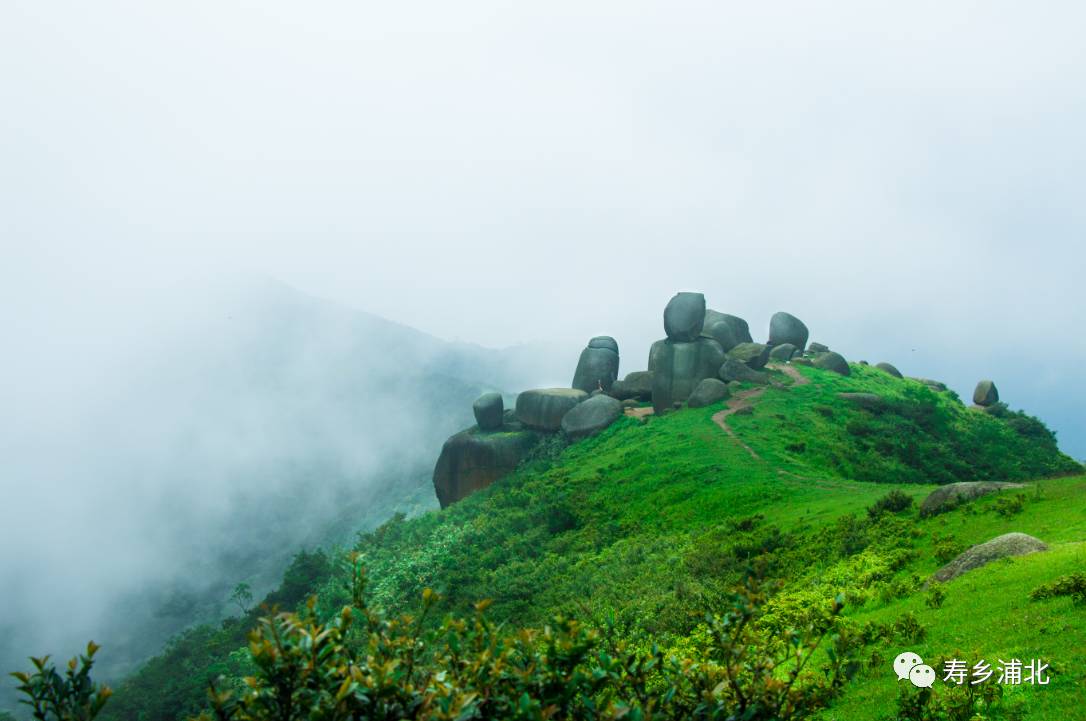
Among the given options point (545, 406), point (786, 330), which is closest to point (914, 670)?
point (545, 406)

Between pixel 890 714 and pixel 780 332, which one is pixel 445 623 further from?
pixel 780 332

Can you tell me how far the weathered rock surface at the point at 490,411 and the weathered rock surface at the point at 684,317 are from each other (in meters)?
11.2

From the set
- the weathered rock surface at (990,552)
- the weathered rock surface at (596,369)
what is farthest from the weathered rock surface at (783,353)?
the weathered rock surface at (990,552)

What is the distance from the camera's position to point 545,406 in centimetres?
4488

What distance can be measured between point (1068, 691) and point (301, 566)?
4263 cm

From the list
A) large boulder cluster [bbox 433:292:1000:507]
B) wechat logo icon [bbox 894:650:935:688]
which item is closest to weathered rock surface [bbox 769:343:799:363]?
large boulder cluster [bbox 433:292:1000:507]

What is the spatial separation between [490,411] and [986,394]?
102 feet

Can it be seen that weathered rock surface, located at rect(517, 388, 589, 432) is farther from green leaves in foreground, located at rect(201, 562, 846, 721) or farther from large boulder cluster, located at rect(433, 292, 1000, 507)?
green leaves in foreground, located at rect(201, 562, 846, 721)

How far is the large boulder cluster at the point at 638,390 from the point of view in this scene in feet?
139

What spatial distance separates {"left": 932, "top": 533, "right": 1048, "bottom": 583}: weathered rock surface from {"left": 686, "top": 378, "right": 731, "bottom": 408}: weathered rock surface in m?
26.2

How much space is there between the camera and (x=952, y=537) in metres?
16.0

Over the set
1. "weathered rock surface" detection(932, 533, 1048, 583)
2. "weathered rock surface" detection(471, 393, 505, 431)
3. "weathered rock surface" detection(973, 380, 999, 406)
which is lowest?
"weathered rock surface" detection(973, 380, 999, 406)

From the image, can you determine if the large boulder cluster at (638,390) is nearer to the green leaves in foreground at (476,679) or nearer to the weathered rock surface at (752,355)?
the weathered rock surface at (752,355)

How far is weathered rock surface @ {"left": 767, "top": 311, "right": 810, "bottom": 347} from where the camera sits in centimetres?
5041
